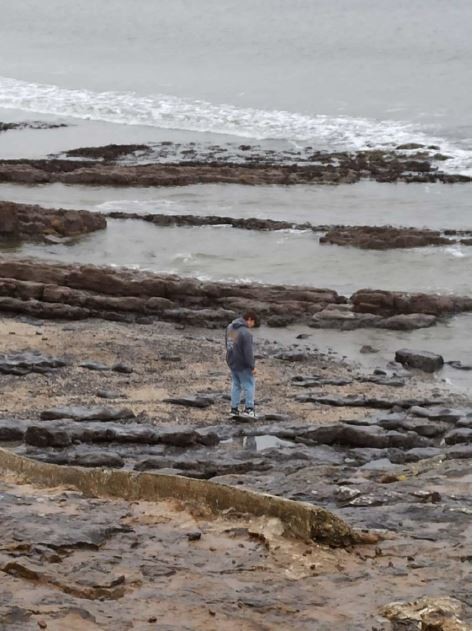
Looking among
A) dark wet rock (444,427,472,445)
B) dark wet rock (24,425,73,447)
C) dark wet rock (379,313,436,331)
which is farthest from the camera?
dark wet rock (379,313,436,331)

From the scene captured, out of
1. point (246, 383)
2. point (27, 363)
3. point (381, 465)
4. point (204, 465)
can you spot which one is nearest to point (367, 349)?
point (246, 383)

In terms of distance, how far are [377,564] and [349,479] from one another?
3046mm

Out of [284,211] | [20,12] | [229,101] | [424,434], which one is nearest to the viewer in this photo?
[424,434]

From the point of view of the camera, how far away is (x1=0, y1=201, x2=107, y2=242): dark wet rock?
28719 millimetres

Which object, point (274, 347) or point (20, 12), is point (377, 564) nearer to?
point (274, 347)

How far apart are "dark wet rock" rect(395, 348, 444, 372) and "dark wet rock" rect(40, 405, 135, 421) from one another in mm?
6028

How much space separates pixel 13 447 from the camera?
12062 mm

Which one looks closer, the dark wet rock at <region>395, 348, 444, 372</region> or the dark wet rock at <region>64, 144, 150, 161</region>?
the dark wet rock at <region>395, 348, 444, 372</region>

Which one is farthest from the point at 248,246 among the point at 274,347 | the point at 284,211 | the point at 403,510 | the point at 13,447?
the point at 403,510

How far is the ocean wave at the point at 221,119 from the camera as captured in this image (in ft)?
140

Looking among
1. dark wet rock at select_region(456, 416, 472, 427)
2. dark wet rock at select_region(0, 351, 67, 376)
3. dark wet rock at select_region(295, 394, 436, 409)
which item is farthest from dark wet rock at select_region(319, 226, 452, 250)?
dark wet rock at select_region(456, 416, 472, 427)

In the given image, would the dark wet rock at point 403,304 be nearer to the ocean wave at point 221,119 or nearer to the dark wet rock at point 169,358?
the dark wet rock at point 169,358

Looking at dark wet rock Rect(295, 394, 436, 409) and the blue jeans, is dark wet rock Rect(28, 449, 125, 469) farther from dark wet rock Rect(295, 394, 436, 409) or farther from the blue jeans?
dark wet rock Rect(295, 394, 436, 409)

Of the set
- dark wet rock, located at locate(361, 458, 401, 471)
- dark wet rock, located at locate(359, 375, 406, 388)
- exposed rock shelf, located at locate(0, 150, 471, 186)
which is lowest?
dark wet rock, located at locate(361, 458, 401, 471)
